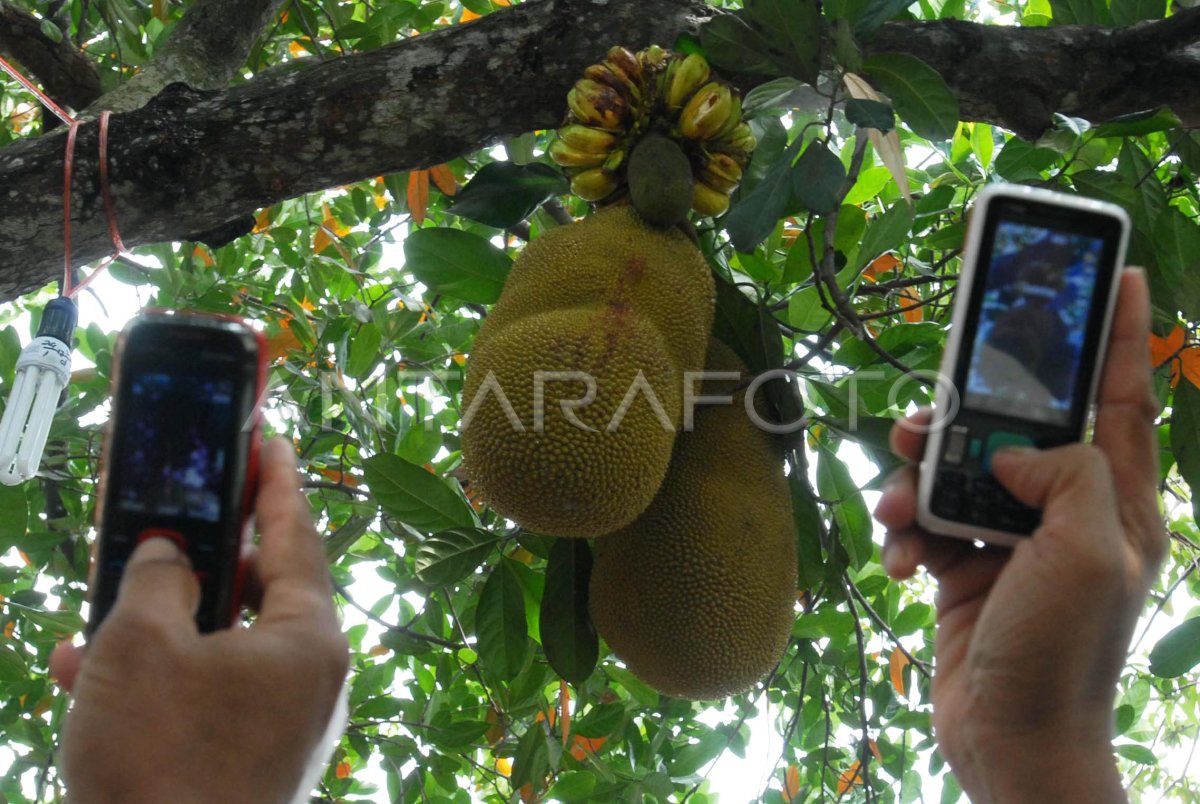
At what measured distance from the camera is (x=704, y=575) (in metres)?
1.16

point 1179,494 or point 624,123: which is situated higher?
point 624,123

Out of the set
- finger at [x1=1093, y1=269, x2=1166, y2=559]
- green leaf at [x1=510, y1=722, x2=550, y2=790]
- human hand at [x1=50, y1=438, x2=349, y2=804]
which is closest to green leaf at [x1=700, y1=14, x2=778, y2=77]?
finger at [x1=1093, y1=269, x2=1166, y2=559]

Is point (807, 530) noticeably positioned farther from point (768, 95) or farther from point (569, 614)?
point (768, 95)

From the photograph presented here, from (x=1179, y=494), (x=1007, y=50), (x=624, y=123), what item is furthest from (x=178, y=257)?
(x=1179, y=494)

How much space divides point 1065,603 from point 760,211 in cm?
63

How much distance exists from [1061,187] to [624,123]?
60 centimetres

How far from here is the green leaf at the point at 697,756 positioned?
2.01 metres

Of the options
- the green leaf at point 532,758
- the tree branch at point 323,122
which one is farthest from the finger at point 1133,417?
the green leaf at point 532,758

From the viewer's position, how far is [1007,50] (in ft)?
4.26

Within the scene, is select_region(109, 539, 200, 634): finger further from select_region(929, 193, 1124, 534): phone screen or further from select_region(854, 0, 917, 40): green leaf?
select_region(854, 0, 917, 40): green leaf

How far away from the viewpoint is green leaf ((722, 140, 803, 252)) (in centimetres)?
116

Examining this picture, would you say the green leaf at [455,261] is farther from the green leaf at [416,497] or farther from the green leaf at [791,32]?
the green leaf at [791,32]

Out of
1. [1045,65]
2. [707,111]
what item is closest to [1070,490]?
[707,111]

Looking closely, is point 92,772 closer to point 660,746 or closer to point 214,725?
point 214,725
